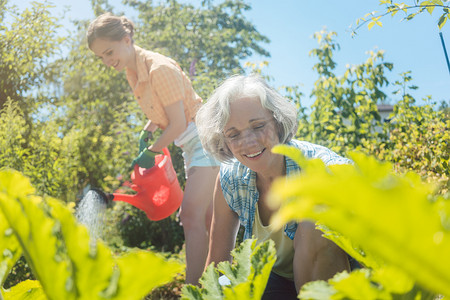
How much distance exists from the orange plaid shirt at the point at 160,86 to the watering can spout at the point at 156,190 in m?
0.32

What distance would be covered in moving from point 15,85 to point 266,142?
17.3 ft

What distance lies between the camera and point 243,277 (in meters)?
0.58

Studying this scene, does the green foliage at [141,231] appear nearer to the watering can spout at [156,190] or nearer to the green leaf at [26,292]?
the watering can spout at [156,190]

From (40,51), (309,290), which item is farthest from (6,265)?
(40,51)

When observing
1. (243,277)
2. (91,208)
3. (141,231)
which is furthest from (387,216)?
(141,231)

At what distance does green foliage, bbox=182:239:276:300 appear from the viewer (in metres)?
0.48

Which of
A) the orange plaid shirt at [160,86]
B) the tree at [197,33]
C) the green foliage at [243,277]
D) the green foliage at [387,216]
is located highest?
the green foliage at [387,216]

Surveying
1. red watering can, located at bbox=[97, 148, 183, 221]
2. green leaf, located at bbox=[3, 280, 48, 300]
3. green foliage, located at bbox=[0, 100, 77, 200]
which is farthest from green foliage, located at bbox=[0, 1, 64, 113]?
green leaf, located at bbox=[3, 280, 48, 300]

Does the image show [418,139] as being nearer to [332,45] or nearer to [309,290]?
[332,45]

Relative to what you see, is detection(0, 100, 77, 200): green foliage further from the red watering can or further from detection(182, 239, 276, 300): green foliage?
detection(182, 239, 276, 300): green foliage

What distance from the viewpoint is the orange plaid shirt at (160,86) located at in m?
2.65

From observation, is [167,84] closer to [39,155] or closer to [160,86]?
[160,86]

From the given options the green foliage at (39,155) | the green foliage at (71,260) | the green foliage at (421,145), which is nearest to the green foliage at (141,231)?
the green foliage at (39,155)

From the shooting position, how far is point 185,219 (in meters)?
2.63
